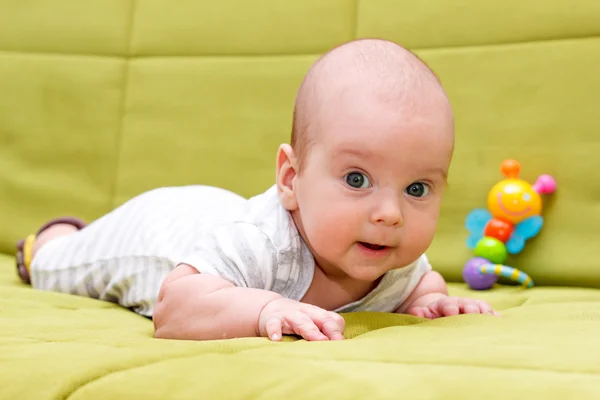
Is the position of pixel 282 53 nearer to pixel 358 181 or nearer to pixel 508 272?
pixel 508 272

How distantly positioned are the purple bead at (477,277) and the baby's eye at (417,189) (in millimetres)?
537

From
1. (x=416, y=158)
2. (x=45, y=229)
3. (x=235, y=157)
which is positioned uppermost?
(x=416, y=158)

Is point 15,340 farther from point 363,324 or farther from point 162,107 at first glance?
point 162,107

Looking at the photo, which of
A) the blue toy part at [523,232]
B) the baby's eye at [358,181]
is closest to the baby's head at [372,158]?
the baby's eye at [358,181]

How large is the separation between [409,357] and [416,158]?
0.34 meters

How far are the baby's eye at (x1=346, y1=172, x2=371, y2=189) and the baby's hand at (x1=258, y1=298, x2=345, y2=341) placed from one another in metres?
0.17

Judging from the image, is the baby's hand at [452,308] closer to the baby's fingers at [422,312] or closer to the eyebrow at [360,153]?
the baby's fingers at [422,312]

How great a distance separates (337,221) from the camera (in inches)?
43.0

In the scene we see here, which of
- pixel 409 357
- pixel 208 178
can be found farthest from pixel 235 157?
pixel 409 357

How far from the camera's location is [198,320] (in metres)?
1.07

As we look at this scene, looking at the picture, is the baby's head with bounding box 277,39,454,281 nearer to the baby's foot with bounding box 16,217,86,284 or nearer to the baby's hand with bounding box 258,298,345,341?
the baby's hand with bounding box 258,298,345,341

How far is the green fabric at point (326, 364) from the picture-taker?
0.69 metres

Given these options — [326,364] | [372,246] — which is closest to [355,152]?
[372,246]

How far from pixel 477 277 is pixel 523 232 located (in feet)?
0.45
